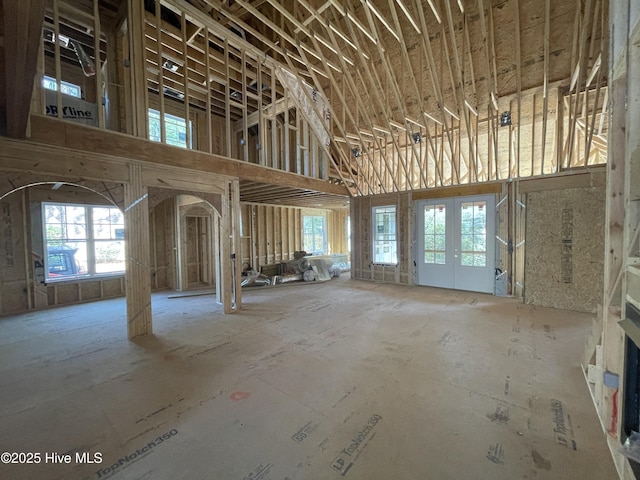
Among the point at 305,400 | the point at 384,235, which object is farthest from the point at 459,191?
the point at 305,400

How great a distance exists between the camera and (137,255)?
12.8ft

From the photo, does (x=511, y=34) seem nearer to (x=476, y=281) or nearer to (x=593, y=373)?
(x=476, y=281)

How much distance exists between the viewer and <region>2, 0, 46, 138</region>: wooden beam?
4.20 ft

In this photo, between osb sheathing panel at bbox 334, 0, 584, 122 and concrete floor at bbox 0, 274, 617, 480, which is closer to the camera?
concrete floor at bbox 0, 274, 617, 480

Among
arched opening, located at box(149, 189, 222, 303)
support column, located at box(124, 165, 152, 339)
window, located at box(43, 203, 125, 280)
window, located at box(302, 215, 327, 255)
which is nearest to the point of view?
support column, located at box(124, 165, 152, 339)

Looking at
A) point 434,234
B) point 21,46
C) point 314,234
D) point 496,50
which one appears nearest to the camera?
point 21,46

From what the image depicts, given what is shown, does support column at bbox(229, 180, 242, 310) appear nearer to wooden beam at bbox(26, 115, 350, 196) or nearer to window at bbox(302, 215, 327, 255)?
wooden beam at bbox(26, 115, 350, 196)

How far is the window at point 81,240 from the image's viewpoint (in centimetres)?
585

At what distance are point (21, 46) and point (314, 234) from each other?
10510mm

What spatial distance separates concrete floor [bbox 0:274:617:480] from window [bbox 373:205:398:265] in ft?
11.2

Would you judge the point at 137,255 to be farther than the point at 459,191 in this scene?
No
